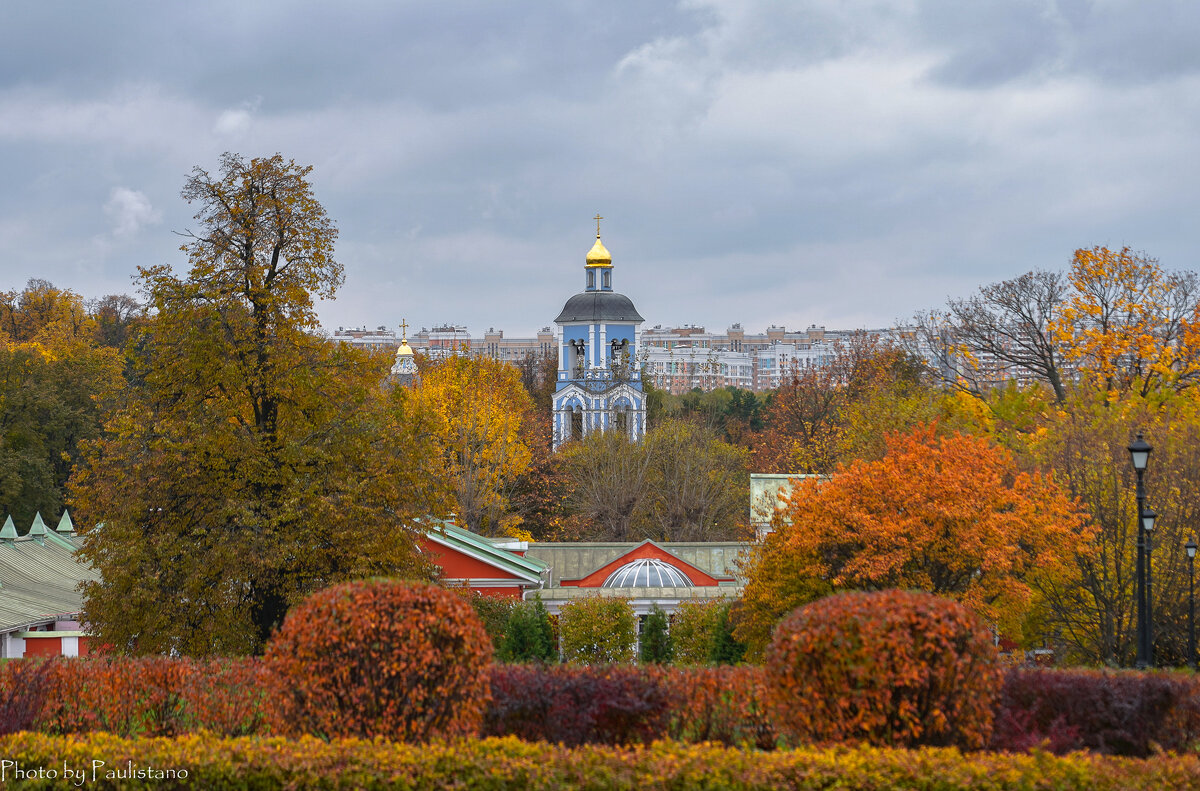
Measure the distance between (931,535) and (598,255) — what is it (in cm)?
6000

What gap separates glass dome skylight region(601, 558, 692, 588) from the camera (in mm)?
28062

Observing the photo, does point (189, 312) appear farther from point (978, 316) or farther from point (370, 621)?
point (978, 316)

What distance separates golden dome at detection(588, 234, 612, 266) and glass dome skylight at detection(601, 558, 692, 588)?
48558 millimetres

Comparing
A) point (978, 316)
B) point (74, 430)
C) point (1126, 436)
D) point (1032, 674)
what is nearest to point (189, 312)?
A: point (1032, 674)

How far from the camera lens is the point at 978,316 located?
4150cm

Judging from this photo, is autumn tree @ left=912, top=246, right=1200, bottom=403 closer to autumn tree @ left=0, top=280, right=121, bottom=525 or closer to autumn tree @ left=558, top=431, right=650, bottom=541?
autumn tree @ left=558, top=431, right=650, bottom=541

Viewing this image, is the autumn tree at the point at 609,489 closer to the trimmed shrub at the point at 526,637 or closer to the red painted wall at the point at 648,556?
the red painted wall at the point at 648,556

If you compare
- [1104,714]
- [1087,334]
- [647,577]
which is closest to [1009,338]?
[1087,334]

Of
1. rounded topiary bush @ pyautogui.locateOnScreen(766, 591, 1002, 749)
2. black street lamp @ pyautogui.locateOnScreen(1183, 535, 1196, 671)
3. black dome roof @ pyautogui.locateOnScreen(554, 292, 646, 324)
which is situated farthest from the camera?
black dome roof @ pyautogui.locateOnScreen(554, 292, 646, 324)

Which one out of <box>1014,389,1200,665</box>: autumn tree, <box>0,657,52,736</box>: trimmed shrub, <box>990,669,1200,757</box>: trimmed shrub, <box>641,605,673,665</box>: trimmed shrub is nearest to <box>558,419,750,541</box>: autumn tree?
<box>641,605,673,665</box>: trimmed shrub

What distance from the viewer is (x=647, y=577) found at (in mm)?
28234

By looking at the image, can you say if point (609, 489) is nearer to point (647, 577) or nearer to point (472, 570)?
point (647, 577)

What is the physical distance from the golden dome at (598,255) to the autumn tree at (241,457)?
55583 millimetres

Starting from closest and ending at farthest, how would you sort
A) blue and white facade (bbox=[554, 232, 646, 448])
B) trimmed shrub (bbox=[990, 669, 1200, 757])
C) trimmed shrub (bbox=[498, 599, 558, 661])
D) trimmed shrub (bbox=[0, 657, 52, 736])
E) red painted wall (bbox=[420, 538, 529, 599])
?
1. trimmed shrub (bbox=[990, 669, 1200, 757])
2. trimmed shrub (bbox=[0, 657, 52, 736])
3. trimmed shrub (bbox=[498, 599, 558, 661])
4. red painted wall (bbox=[420, 538, 529, 599])
5. blue and white facade (bbox=[554, 232, 646, 448])
